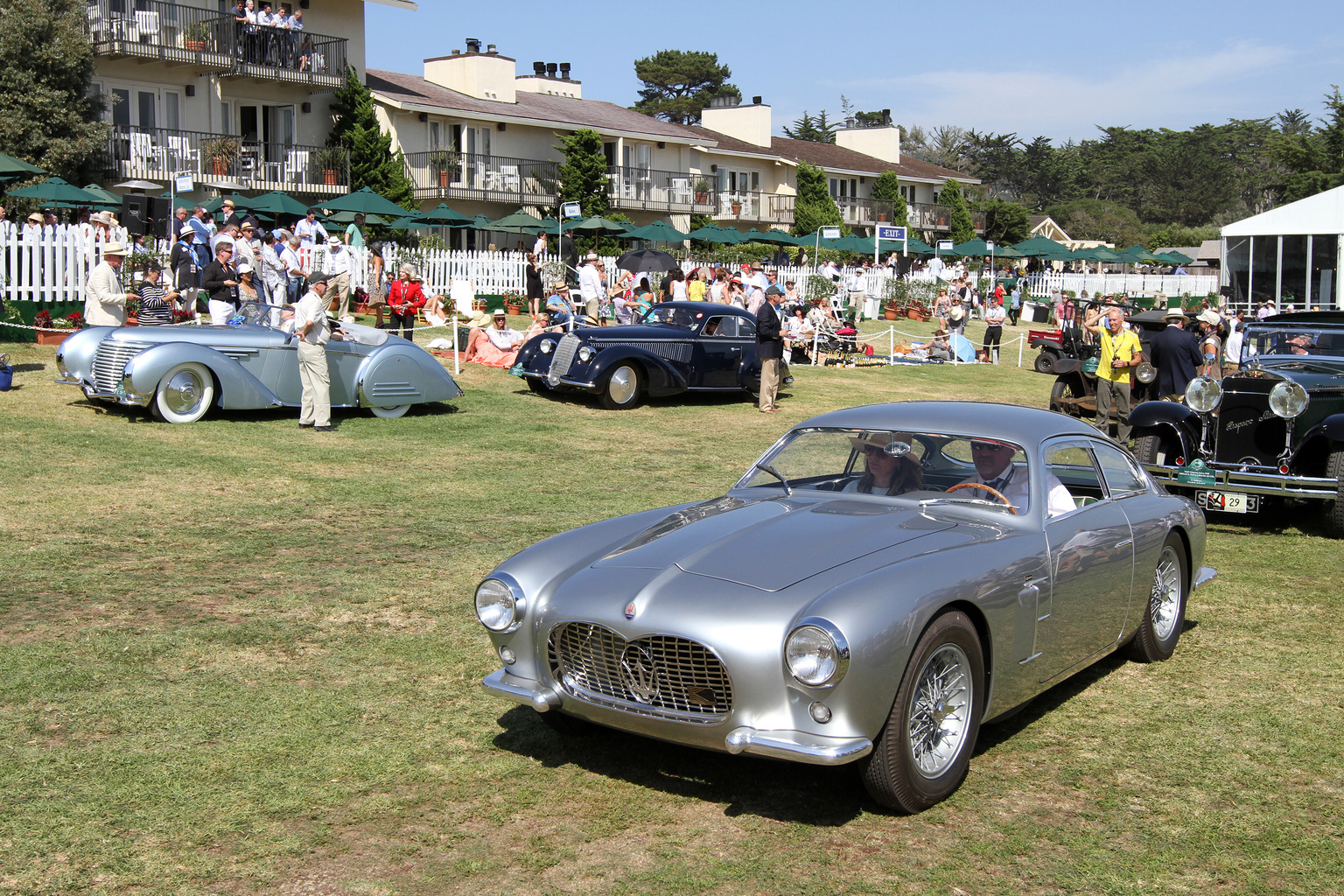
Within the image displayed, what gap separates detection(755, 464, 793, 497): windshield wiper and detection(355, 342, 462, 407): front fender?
357 inches

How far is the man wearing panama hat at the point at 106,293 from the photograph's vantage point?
47.9ft

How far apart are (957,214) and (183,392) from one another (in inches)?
2336

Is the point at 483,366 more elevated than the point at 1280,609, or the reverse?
the point at 483,366

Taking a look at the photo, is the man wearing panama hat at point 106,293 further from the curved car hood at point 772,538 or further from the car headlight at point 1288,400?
the car headlight at point 1288,400

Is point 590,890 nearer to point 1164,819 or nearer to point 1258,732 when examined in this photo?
point 1164,819

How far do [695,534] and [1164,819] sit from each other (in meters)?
2.14

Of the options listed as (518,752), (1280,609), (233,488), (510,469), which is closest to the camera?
(518,752)

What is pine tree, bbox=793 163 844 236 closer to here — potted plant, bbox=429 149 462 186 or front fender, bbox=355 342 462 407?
potted plant, bbox=429 149 462 186

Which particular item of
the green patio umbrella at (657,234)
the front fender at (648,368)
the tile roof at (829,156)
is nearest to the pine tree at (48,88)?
the green patio umbrella at (657,234)

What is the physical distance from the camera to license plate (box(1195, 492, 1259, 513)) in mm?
9852

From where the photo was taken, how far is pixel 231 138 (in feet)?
112

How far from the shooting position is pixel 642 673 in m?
4.48

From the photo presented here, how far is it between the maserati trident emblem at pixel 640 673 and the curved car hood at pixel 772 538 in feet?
1.34

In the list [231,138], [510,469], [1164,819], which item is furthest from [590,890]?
[231,138]
